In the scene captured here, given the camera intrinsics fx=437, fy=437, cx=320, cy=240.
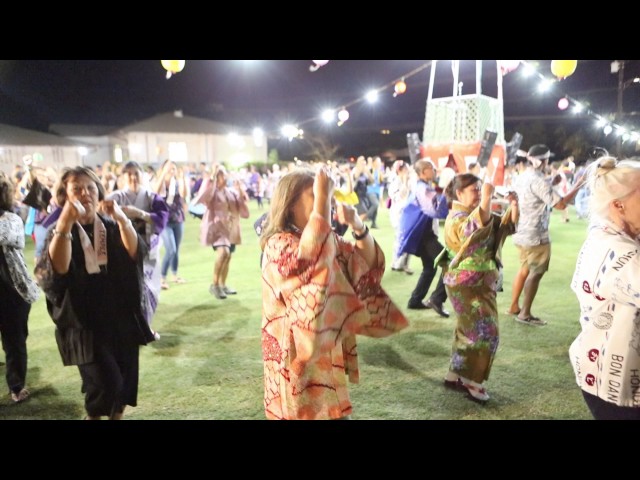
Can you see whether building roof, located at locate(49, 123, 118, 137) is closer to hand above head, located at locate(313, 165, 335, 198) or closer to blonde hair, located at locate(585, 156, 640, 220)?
hand above head, located at locate(313, 165, 335, 198)

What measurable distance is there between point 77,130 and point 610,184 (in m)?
47.6

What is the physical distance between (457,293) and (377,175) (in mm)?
12068

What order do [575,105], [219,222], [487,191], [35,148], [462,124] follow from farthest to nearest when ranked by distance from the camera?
[35,148]
[575,105]
[462,124]
[219,222]
[487,191]

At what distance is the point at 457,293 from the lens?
3477mm

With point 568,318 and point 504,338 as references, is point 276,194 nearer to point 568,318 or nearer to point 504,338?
point 504,338

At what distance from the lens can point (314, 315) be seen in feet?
6.39

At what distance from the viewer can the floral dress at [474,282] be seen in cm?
332

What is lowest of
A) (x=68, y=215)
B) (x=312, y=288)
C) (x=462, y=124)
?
(x=312, y=288)

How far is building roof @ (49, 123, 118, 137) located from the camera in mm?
41094

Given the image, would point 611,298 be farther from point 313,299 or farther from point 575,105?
point 575,105

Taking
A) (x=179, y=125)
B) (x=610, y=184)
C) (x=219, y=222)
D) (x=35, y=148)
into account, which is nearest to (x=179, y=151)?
(x=179, y=125)

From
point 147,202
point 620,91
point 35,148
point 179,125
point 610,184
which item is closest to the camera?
point 610,184

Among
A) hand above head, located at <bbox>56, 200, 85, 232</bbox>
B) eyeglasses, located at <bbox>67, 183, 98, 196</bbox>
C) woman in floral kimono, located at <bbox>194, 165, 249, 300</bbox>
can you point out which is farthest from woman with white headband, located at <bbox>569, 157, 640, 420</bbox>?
woman in floral kimono, located at <bbox>194, 165, 249, 300</bbox>

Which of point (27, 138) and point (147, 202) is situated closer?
point (147, 202)
